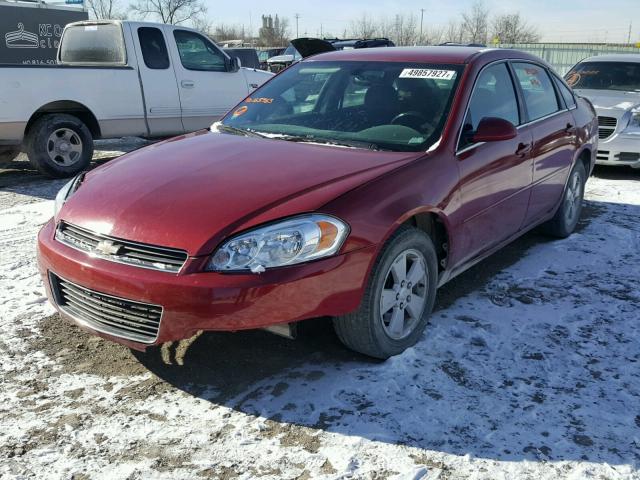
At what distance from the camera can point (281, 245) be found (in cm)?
279

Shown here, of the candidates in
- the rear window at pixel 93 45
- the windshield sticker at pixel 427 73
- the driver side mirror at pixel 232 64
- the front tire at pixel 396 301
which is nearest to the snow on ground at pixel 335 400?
the front tire at pixel 396 301

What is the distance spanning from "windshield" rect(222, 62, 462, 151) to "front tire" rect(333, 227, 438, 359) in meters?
0.65

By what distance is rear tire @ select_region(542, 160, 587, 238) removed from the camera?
5.48 m

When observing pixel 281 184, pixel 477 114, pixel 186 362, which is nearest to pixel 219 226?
pixel 281 184

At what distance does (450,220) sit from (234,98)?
6721 mm

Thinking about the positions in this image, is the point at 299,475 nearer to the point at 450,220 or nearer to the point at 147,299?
the point at 147,299

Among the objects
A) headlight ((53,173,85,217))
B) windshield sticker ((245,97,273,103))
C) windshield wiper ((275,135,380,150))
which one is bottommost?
headlight ((53,173,85,217))

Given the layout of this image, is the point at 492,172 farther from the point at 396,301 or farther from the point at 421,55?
the point at 396,301

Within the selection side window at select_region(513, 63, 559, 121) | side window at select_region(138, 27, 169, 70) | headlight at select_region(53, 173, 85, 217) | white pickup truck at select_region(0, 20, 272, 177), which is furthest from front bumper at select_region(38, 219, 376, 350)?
side window at select_region(138, 27, 169, 70)

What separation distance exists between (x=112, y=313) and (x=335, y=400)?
44.3 inches

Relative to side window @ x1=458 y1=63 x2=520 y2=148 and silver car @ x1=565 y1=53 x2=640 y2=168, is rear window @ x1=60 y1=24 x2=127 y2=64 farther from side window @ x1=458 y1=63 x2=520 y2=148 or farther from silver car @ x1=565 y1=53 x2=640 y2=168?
silver car @ x1=565 y1=53 x2=640 y2=168

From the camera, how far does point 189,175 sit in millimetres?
3266

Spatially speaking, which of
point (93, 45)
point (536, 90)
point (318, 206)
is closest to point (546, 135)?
point (536, 90)

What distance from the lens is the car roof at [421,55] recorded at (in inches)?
163
